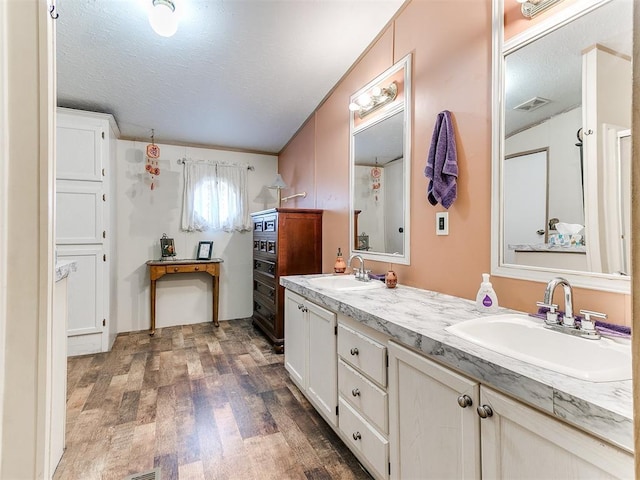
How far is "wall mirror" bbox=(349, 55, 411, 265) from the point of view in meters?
2.02

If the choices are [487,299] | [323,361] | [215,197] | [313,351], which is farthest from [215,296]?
[487,299]

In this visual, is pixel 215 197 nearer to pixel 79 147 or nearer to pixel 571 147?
pixel 79 147

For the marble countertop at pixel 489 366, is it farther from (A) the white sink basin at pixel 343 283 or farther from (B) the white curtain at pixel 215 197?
(B) the white curtain at pixel 215 197

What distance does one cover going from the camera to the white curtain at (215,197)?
4.09 m

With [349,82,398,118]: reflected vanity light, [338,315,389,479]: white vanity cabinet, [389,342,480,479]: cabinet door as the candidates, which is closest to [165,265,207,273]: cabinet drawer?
[349,82,398,118]: reflected vanity light

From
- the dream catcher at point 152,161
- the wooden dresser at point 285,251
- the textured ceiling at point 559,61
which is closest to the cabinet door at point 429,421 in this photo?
the textured ceiling at point 559,61

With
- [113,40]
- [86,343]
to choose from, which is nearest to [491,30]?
[113,40]

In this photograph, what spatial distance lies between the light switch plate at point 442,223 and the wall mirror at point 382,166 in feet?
0.86

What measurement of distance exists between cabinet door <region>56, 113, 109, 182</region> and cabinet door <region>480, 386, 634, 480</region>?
12.1 ft

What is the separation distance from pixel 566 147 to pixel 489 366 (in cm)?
91

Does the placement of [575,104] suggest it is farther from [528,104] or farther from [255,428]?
[255,428]

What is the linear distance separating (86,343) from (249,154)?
2.99m

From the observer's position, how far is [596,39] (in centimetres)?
109

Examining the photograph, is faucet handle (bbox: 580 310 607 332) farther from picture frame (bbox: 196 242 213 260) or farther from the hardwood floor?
picture frame (bbox: 196 242 213 260)
